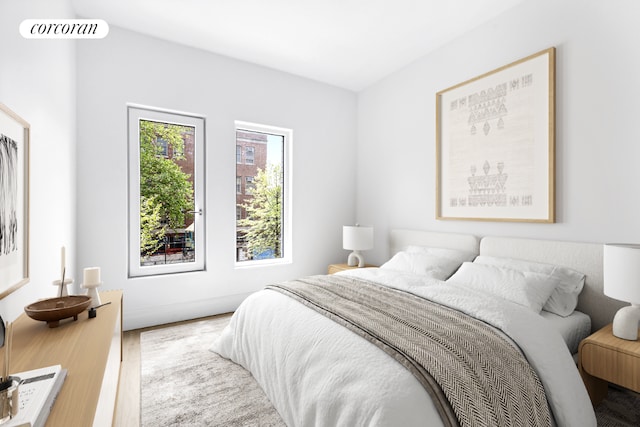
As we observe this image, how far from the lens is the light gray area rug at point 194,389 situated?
1.77 metres

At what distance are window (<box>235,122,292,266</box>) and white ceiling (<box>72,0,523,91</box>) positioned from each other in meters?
0.86

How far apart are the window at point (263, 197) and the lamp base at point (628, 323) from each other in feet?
9.85

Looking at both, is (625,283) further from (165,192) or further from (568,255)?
(165,192)

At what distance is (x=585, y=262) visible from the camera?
7.13 ft

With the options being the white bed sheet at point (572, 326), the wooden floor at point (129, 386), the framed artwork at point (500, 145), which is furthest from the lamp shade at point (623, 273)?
the wooden floor at point (129, 386)

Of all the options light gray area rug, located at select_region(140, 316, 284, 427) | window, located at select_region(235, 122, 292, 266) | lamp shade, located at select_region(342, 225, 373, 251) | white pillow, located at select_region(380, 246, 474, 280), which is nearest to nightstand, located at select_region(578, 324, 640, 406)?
white pillow, located at select_region(380, 246, 474, 280)

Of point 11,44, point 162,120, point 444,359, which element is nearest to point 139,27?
point 162,120

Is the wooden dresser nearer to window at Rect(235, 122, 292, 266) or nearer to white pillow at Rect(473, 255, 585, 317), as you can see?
window at Rect(235, 122, 292, 266)

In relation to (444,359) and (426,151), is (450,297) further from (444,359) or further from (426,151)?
(426,151)

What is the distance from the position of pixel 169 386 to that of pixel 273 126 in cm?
276

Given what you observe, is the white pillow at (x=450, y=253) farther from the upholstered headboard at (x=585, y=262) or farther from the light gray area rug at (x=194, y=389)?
the light gray area rug at (x=194, y=389)

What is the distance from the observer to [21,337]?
1.38 metres

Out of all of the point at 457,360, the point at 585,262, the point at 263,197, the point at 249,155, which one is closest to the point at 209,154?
the point at 249,155

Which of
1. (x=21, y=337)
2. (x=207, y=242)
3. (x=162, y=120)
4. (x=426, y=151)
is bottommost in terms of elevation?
(x=21, y=337)
